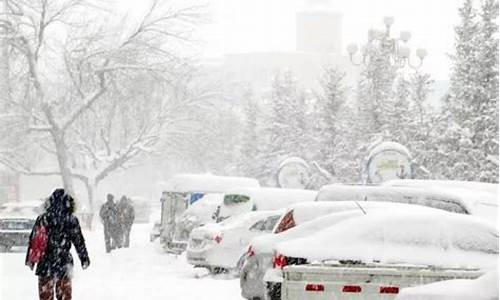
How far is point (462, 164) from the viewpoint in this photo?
37469 mm

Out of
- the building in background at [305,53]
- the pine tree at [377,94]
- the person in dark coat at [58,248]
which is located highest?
the building in background at [305,53]

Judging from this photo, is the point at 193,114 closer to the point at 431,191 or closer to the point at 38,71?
the point at 38,71

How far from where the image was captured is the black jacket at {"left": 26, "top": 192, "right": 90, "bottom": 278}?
1083cm

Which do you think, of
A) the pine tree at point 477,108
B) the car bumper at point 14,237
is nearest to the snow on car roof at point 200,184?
the car bumper at point 14,237

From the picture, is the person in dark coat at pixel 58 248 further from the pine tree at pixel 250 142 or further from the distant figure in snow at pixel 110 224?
the pine tree at pixel 250 142

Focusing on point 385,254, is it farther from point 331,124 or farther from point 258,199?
point 331,124

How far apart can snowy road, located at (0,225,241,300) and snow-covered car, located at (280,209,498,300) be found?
435 cm

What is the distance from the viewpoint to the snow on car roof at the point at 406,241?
9469 millimetres

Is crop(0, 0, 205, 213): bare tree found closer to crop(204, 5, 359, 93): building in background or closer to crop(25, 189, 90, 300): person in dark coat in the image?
crop(25, 189, 90, 300): person in dark coat

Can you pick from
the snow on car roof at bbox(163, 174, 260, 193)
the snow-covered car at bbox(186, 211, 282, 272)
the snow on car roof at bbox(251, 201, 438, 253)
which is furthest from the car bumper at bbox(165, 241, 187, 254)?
the snow on car roof at bbox(251, 201, 438, 253)

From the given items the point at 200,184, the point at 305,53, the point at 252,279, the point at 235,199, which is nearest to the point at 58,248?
the point at 252,279

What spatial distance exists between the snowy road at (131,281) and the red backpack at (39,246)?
266cm

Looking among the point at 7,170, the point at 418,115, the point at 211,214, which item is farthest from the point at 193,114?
the point at 211,214

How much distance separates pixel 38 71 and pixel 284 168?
11.8 m
